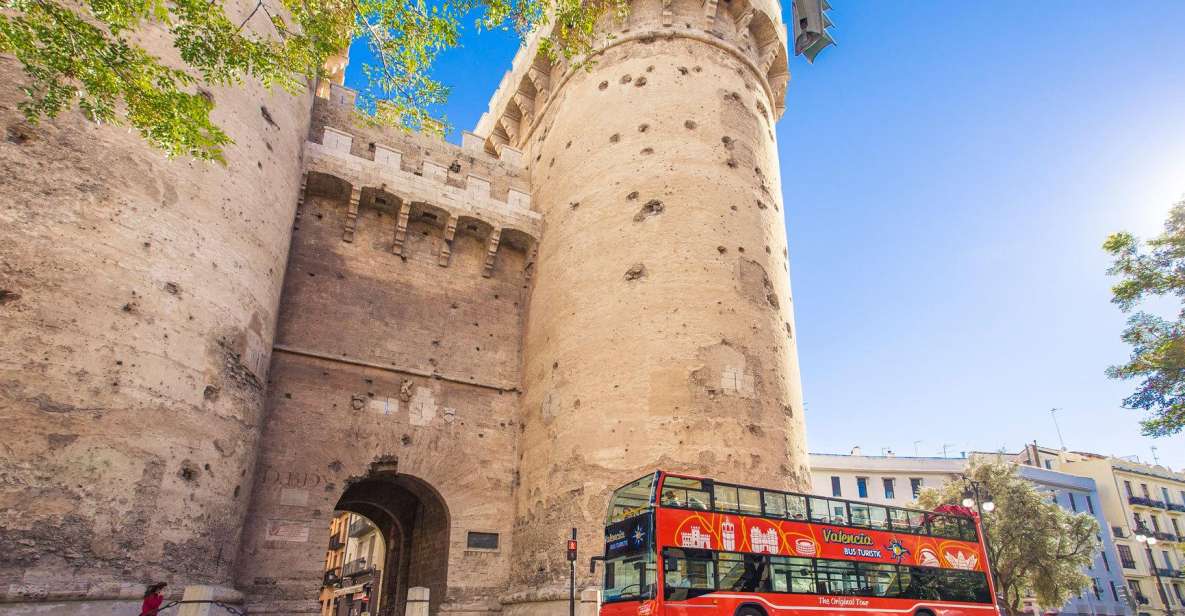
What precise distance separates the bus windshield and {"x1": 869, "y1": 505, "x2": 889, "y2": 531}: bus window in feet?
13.9

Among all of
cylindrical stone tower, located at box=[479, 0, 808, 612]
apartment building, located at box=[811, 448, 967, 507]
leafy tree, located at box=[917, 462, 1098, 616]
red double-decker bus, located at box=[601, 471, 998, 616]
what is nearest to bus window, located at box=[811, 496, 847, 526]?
red double-decker bus, located at box=[601, 471, 998, 616]

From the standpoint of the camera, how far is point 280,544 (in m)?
12.6

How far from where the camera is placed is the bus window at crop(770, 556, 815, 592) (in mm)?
10477

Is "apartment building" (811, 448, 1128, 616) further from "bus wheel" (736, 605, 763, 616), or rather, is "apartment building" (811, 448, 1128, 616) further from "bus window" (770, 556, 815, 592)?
"bus wheel" (736, 605, 763, 616)

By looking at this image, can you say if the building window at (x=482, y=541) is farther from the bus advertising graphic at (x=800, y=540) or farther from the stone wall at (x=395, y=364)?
the bus advertising graphic at (x=800, y=540)

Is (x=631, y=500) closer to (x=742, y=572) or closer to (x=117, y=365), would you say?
(x=742, y=572)

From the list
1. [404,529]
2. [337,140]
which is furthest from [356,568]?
[337,140]

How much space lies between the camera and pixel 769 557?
10.6m

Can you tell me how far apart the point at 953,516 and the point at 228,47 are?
562 inches

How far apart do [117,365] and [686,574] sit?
8730mm

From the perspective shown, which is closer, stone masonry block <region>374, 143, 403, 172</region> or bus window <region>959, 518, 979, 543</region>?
bus window <region>959, 518, 979, 543</region>

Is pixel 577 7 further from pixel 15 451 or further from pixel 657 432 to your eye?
pixel 15 451

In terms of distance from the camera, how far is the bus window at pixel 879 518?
12021 millimetres

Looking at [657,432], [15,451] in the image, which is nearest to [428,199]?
[657,432]
